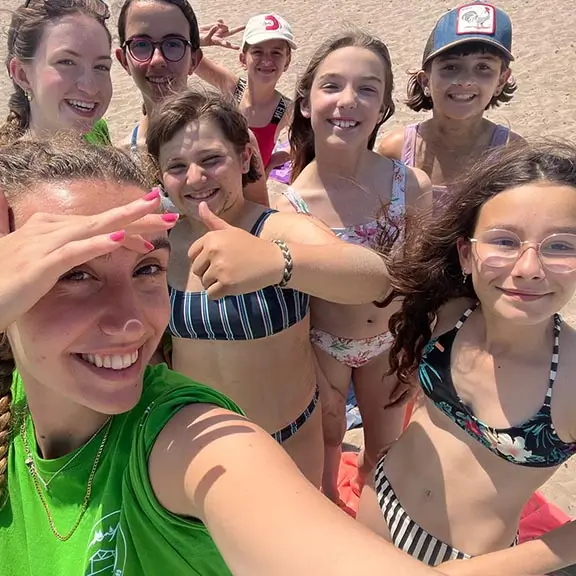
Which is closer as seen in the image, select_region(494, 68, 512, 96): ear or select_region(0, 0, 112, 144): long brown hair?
select_region(0, 0, 112, 144): long brown hair

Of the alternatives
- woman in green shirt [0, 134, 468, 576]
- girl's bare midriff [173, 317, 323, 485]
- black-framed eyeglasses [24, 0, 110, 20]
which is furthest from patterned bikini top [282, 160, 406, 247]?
woman in green shirt [0, 134, 468, 576]

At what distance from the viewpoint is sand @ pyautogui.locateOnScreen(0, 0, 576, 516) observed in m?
9.41

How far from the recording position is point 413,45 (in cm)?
1271

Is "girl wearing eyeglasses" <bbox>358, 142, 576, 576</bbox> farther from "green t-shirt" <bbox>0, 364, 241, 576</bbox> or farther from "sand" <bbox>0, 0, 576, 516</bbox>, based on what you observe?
"sand" <bbox>0, 0, 576, 516</bbox>

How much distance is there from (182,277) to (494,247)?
1093mm

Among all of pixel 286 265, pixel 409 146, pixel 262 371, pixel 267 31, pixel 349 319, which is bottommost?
pixel 262 371

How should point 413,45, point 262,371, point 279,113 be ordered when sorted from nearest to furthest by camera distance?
1. point 262,371
2. point 279,113
3. point 413,45

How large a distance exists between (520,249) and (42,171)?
4.36ft

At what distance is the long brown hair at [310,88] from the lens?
277cm

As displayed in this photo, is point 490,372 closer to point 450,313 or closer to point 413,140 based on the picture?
point 450,313

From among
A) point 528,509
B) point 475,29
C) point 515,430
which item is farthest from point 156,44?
point 528,509

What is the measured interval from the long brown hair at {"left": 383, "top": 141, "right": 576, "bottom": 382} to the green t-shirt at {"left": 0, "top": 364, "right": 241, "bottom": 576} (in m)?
1.09

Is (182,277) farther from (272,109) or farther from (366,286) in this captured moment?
(272,109)

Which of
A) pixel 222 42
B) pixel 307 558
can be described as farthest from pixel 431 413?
pixel 222 42
